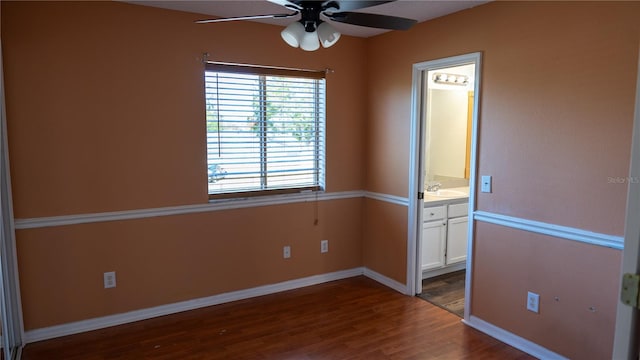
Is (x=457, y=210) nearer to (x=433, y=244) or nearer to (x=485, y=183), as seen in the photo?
(x=433, y=244)

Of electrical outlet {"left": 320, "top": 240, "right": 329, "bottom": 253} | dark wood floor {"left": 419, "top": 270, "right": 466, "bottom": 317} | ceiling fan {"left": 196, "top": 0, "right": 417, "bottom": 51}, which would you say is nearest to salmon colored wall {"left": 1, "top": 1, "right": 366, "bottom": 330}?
electrical outlet {"left": 320, "top": 240, "right": 329, "bottom": 253}

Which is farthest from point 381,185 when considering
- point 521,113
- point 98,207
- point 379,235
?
point 98,207

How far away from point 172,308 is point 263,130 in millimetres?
1686

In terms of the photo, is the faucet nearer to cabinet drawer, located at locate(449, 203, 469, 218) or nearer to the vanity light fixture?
cabinet drawer, located at locate(449, 203, 469, 218)

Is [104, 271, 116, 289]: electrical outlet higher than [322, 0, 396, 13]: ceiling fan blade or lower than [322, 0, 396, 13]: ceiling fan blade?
lower

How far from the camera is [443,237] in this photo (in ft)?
13.5

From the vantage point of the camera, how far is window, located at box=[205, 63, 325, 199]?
Result: 3420 mm

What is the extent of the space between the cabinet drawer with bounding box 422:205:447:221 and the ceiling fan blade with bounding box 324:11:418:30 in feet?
7.32

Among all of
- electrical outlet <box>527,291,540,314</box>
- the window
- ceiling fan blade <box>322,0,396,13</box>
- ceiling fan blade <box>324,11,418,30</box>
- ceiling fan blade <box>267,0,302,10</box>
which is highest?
ceiling fan blade <box>324,11,418,30</box>

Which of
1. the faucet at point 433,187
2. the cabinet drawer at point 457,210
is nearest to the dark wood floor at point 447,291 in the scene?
the cabinet drawer at point 457,210

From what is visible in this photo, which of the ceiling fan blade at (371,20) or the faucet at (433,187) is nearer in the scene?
the ceiling fan blade at (371,20)

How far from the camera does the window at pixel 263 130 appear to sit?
135 inches

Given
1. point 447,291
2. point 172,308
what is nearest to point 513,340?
point 447,291

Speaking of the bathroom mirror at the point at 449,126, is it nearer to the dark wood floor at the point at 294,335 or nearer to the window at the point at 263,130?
the window at the point at 263,130
